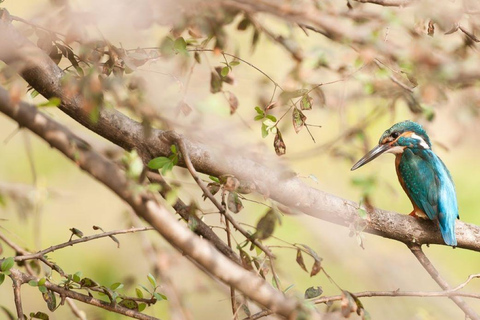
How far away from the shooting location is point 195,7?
1.53 meters

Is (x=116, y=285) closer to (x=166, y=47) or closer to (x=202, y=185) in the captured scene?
(x=202, y=185)

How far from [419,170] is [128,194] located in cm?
239

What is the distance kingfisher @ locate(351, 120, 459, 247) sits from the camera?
3059mm

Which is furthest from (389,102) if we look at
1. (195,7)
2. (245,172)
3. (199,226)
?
(195,7)

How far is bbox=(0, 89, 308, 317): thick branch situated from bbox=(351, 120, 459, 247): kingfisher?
1809 mm

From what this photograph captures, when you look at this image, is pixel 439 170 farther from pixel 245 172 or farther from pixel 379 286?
pixel 245 172

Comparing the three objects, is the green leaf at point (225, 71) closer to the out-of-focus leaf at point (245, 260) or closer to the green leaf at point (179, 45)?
the green leaf at point (179, 45)

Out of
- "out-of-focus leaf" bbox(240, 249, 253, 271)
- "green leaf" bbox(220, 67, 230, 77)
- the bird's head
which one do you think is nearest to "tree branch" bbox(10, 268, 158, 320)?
"out-of-focus leaf" bbox(240, 249, 253, 271)

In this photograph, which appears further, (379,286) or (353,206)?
(379,286)

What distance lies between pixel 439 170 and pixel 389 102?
119 centimetres

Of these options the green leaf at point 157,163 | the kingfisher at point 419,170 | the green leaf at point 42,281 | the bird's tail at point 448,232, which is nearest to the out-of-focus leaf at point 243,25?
the green leaf at point 157,163

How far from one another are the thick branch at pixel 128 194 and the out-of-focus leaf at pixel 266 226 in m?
0.39

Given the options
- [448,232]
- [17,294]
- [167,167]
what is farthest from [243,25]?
[448,232]

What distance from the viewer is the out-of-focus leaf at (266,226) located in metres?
1.64
